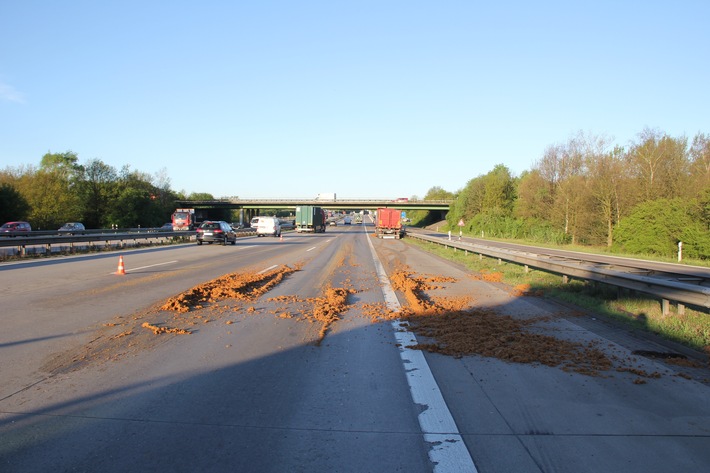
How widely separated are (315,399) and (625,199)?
43081 mm

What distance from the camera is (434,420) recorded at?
4754mm

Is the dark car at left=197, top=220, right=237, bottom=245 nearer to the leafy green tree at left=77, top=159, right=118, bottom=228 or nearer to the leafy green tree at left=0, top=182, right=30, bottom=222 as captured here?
the leafy green tree at left=0, top=182, right=30, bottom=222

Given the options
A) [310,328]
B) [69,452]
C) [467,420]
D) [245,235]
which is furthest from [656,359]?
[245,235]

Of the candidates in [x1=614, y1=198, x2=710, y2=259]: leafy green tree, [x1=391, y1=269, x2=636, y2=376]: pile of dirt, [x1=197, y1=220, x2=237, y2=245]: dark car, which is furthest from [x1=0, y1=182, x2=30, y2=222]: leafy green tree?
[x1=614, y1=198, x2=710, y2=259]: leafy green tree

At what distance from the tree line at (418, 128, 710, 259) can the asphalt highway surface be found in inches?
1045

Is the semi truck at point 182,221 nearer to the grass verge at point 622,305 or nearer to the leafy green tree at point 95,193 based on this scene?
the leafy green tree at point 95,193

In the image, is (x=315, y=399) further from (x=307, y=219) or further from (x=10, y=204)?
(x=307, y=219)

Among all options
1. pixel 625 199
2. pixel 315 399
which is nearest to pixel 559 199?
pixel 625 199

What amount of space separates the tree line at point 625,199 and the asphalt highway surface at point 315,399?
26544 mm

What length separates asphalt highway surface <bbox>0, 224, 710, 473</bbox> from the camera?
4.01 meters

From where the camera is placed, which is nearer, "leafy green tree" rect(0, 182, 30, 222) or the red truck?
"leafy green tree" rect(0, 182, 30, 222)

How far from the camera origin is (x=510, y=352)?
716cm

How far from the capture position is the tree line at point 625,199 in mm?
31688

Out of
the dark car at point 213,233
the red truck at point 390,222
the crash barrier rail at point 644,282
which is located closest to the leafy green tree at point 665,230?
the crash barrier rail at point 644,282
